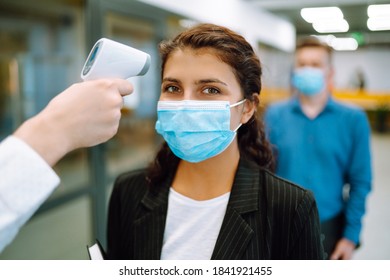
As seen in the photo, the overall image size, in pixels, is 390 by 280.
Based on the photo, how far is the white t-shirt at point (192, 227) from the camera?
0.90 metres

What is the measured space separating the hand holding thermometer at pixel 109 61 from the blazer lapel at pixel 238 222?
1.43ft

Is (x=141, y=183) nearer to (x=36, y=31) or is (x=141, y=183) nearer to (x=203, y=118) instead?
(x=203, y=118)

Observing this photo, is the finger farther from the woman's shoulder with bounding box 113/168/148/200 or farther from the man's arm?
the man's arm

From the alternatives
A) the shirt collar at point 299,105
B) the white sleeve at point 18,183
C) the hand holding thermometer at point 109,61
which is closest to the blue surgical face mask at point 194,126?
the hand holding thermometer at point 109,61

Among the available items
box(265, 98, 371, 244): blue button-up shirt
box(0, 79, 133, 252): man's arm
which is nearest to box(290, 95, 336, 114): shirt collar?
box(265, 98, 371, 244): blue button-up shirt

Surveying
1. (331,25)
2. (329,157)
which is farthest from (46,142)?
(331,25)

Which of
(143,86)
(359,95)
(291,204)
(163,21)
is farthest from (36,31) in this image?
(359,95)

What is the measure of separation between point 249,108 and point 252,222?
1.14ft

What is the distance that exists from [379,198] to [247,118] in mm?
3811

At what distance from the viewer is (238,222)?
893 mm

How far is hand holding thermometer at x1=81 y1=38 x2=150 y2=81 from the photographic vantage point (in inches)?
26.0

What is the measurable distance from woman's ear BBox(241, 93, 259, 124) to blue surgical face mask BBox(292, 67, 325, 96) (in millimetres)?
811

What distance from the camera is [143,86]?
3613 millimetres

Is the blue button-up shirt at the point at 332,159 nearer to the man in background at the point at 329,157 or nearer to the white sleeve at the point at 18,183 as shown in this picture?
the man in background at the point at 329,157
